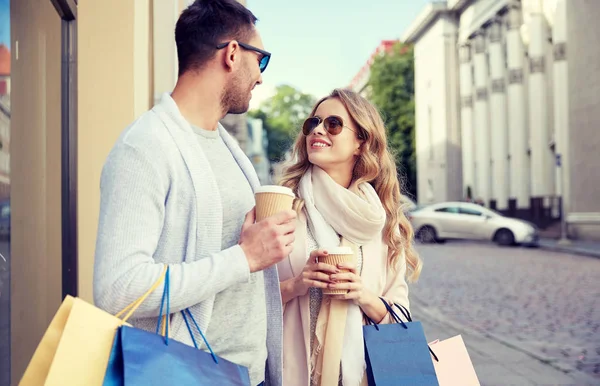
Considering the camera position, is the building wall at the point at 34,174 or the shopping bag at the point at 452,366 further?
the building wall at the point at 34,174

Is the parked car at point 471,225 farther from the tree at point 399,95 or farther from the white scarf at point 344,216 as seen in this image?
the tree at point 399,95

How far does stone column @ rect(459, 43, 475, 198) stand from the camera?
40062 mm

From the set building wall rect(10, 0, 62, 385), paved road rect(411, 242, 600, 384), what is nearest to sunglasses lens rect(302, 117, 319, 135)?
building wall rect(10, 0, 62, 385)

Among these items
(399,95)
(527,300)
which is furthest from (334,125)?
(399,95)

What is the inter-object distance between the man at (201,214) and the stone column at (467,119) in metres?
38.9

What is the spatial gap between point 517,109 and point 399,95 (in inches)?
771

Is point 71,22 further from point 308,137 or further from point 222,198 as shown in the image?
point 222,198

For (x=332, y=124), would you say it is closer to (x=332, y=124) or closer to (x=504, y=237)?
(x=332, y=124)

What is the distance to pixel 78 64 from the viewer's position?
4.32m

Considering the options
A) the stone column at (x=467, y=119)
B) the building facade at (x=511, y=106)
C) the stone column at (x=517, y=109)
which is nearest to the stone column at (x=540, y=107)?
the building facade at (x=511, y=106)

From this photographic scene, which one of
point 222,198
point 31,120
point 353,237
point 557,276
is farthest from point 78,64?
point 557,276

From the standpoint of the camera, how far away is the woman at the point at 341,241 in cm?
256

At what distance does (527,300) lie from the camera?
34.8ft

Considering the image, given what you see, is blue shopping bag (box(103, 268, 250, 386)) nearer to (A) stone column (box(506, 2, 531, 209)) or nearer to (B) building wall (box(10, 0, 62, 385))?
(B) building wall (box(10, 0, 62, 385))
